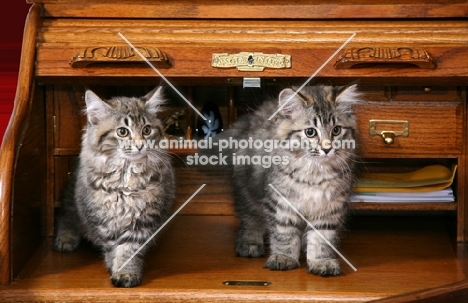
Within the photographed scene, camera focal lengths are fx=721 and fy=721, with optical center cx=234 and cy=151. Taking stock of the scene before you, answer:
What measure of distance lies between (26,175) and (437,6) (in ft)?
4.32

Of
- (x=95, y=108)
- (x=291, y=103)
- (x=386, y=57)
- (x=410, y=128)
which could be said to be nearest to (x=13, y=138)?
(x=95, y=108)

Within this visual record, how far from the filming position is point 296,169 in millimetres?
2080

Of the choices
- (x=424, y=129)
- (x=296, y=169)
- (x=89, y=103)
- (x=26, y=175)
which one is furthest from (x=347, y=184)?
(x=26, y=175)

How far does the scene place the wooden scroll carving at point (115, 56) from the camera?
2047 mm

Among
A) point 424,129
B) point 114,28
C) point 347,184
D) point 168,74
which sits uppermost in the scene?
point 114,28

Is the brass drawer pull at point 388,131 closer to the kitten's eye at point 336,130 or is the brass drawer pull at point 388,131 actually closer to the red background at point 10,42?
the kitten's eye at point 336,130

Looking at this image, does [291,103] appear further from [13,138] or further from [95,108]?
[13,138]

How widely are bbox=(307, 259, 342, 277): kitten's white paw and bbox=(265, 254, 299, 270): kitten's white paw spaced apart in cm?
5

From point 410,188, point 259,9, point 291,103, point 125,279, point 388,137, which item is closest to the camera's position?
point 125,279

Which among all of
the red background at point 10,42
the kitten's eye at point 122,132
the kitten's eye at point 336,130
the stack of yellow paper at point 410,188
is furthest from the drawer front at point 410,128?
the red background at point 10,42

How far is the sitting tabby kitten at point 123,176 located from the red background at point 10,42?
29.1 inches

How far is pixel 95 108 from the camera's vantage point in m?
2.03

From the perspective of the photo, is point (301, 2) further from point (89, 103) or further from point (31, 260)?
point (31, 260)

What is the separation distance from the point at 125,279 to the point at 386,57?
0.95 meters
